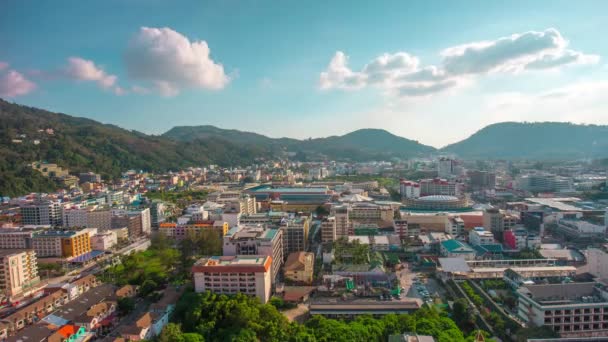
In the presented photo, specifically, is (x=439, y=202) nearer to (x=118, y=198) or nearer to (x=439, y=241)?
(x=439, y=241)

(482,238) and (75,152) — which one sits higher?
(75,152)

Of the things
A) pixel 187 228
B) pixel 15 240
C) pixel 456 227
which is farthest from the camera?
pixel 187 228

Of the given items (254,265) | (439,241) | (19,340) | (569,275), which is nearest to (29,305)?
(19,340)

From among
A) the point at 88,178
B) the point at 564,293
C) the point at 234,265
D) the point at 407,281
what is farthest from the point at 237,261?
the point at 88,178

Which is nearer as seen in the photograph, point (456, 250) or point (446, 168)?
point (456, 250)

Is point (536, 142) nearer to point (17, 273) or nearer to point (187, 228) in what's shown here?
point (187, 228)
